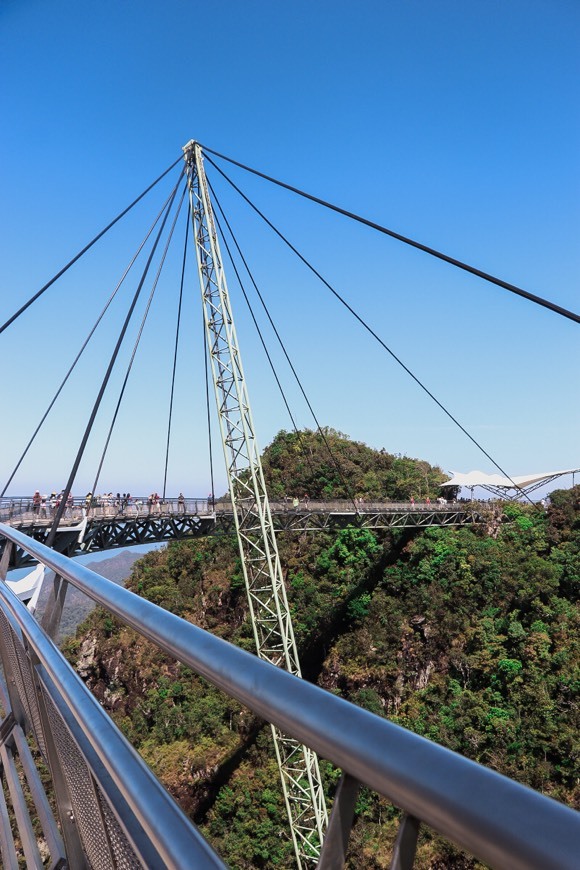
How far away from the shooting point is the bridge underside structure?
1250cm

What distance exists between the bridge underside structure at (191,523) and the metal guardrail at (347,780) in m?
6.82

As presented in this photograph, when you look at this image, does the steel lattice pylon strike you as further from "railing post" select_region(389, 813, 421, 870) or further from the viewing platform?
"railing post" select_region(389, 813, 421, 870)

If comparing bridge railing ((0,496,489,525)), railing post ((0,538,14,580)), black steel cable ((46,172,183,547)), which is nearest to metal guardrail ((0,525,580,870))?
railing post ((0,538,14,580))

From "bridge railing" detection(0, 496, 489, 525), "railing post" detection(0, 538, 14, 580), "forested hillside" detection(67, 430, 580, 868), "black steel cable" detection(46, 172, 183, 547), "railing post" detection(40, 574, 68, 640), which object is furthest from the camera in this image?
"forested hillside" detection(67, 430, 580, 868)

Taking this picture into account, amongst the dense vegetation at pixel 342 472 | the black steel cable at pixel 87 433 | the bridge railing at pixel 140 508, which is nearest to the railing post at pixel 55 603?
the black steel cable at pixel 87 433

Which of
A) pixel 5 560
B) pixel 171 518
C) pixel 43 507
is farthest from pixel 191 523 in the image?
pixel 5 560

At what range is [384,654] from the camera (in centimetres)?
2014

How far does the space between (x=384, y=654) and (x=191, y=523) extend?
346 inches

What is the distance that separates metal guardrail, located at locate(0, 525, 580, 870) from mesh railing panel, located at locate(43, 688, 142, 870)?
0.07 feet

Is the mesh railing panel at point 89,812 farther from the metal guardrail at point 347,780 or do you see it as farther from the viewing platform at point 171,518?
the viewing platform at point 171,518

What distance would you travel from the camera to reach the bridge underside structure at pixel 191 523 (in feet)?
41.0

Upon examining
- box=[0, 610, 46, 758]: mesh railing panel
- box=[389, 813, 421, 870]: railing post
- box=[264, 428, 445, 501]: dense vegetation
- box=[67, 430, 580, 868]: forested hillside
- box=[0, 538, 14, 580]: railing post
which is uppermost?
box=[264, 428, 445, 501]: dense vegetation

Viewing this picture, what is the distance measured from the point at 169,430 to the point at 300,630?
32.5ft

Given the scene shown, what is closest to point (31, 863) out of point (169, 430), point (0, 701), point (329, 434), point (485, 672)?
point (0, 701)
